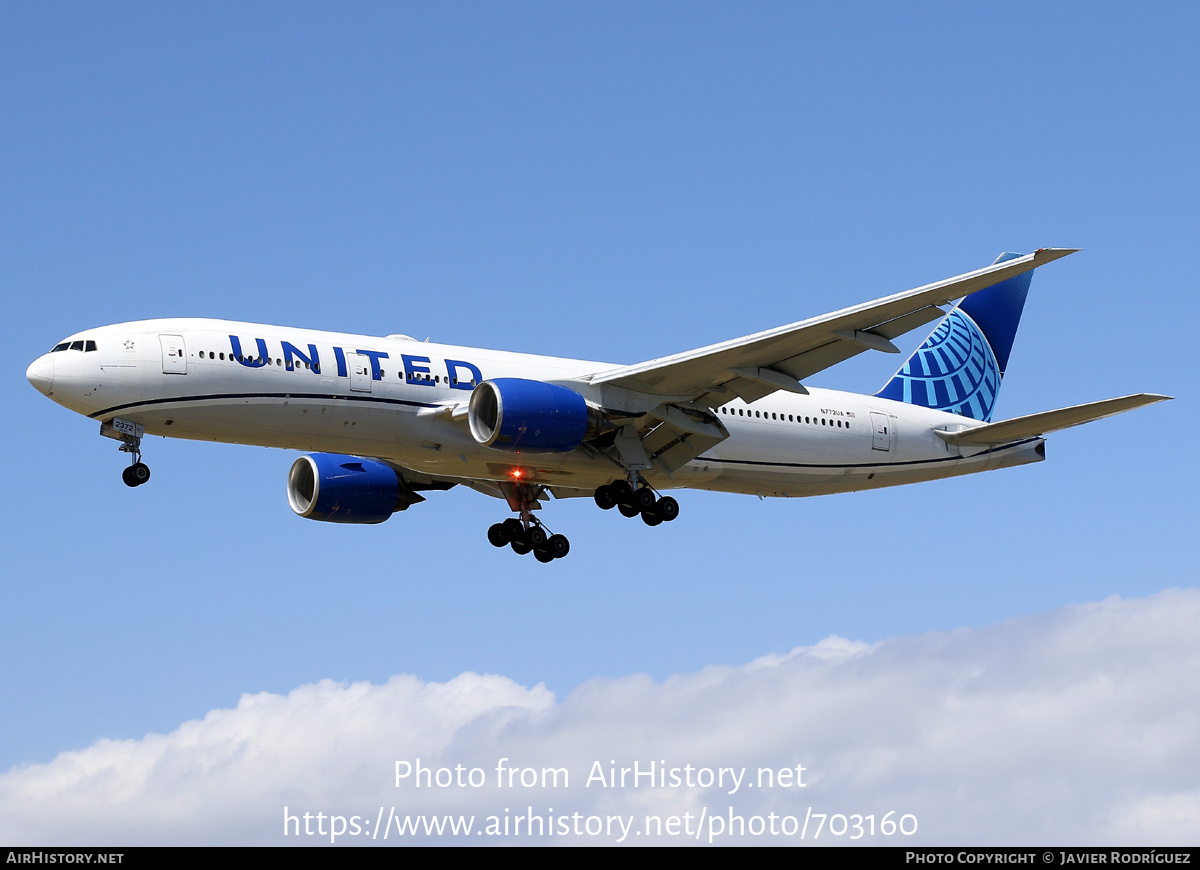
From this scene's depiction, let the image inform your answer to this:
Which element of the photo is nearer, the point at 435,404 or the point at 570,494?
the point at 435,404

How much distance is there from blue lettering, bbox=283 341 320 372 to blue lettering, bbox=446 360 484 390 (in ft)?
9.37

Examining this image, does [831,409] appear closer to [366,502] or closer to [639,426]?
[639,426]

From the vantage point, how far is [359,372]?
2944 centimetres

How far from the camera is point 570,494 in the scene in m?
35.8

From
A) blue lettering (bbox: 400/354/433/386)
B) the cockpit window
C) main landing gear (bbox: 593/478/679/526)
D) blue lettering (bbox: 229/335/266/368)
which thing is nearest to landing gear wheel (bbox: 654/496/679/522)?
main landing gear (bbox: 593/478/679/526)

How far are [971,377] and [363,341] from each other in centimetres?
1838

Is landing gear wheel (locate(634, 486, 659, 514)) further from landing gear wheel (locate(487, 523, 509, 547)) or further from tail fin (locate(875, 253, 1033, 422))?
tail fin (locate(875, 253, 1033, 422))

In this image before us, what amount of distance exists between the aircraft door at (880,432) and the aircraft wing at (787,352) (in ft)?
16.8

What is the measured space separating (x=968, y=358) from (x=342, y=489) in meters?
17.9

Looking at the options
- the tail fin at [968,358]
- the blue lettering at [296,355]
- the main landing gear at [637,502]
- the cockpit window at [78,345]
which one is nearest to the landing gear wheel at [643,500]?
the main landing gear at [637,502]

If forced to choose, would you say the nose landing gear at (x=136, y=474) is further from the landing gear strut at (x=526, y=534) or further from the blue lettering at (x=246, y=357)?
the landing gear strut at (x=526, y=534)

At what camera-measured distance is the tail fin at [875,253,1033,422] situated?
3897 cm

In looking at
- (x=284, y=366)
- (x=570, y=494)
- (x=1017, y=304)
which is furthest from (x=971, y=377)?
(x=284, y=366)
